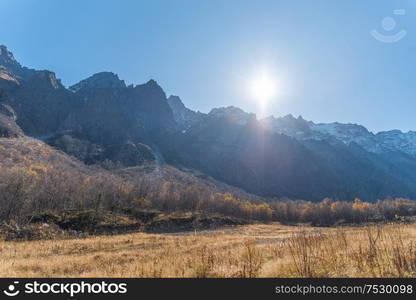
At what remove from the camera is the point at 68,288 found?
5445 mm

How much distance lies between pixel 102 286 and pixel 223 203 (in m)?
118

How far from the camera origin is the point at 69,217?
42062mm

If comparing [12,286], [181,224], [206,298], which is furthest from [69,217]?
[206,298]

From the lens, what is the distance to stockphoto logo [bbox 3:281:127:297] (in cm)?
534

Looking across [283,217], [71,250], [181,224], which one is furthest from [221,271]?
[283,217]

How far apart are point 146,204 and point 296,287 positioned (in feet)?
337

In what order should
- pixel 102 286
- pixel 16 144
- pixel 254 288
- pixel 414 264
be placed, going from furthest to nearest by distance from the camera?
pixel 16 144 < pixel 414 264 < pixel 102 286 < pixel 254 288

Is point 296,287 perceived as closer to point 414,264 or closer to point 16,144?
point 414,264

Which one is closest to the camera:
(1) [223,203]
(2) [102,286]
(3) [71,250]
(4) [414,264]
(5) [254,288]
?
(5) [254,288]

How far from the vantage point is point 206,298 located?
4.92m

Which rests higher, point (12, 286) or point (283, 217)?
point (283, 217)

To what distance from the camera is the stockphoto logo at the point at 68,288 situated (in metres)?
5.34

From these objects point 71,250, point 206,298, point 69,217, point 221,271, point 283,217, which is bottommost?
point 206,298

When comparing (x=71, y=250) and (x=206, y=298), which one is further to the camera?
(x=71, y=250)
